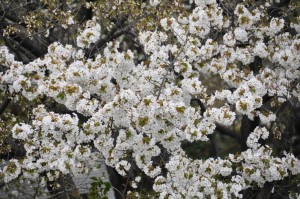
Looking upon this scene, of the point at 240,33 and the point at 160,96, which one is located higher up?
the point at 240,33

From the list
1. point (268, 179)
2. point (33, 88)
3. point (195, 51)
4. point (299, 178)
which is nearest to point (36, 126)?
point (33, 88)

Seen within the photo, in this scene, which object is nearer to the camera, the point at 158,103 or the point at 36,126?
the point at 158,103

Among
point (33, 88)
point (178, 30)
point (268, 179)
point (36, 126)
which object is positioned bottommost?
point (268, 179)

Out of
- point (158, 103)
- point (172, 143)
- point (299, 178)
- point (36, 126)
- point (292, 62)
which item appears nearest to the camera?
point (158, 103)

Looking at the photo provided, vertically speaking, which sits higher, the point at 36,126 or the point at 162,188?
the point at 36,126

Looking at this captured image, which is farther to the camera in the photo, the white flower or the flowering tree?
the white flower

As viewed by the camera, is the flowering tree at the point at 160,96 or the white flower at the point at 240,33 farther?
the white flower at the point at 240,33

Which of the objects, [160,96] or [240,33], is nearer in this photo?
[160,96]

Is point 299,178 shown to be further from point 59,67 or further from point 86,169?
point 59,67
